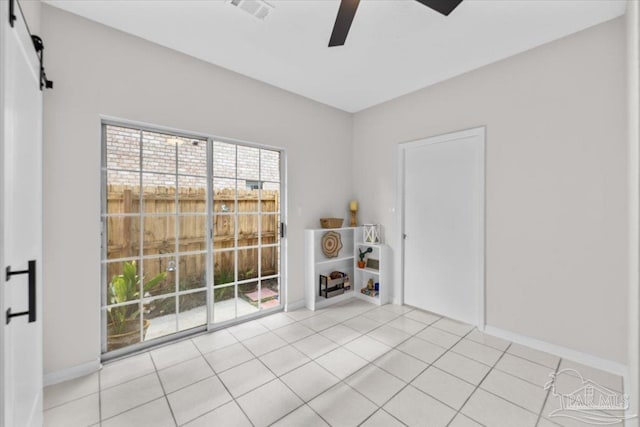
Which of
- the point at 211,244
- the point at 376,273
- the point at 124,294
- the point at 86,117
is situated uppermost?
the point at 86,117

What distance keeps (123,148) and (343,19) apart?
6.85ft

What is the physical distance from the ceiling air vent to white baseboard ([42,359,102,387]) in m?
2.96

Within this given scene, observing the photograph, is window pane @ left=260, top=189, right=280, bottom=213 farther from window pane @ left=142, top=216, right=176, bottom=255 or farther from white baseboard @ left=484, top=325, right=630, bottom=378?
white baseboard @ left=484, top=325, right=630, bottom=378

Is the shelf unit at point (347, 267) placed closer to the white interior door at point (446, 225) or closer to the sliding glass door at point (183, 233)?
the white interior door at point (446, 225)

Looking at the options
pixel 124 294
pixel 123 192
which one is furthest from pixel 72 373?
pixel 123 192

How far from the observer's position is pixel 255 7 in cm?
199

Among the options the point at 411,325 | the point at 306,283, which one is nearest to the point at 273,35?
the point at 306,283

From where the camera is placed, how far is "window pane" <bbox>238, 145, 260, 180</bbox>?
3.04 meters

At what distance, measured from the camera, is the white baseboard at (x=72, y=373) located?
6.35 ft

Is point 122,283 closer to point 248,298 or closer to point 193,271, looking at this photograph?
→ point 193,271

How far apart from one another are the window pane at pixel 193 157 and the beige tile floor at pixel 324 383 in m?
1.68

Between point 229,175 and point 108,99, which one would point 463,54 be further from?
point 108,99

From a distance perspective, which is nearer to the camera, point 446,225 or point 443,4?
point 443,4

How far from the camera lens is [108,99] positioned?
7.14ft
